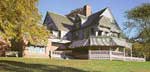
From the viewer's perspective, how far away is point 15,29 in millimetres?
26953

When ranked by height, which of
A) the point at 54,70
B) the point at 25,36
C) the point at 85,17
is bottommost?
the point at 54,70

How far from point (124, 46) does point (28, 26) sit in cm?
2816

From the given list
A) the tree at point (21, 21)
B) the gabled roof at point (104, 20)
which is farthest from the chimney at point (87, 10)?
the tree at point (21, 21)

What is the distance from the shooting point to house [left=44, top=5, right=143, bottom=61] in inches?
2019

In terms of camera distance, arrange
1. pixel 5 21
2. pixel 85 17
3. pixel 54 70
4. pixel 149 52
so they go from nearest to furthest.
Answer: pixel 5 21 → pixel 54 70 → pixel 85 17 → pixel 149 52

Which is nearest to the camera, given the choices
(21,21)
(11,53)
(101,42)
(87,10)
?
(21,21)

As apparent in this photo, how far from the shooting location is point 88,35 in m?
60.6

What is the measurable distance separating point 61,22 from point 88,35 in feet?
23.7

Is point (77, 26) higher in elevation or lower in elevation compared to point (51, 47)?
higher

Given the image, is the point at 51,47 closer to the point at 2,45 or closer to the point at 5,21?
the point at 2,45

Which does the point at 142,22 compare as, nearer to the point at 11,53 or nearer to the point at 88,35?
the point at 88,35

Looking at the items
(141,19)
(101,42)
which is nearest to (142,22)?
(141,19)

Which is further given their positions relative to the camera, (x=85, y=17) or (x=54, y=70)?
(x=85, y=17)

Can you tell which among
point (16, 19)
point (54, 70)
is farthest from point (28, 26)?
point (54, 70)
